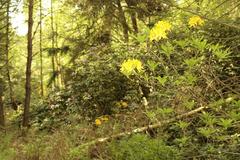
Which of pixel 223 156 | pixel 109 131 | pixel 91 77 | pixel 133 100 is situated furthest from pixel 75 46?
pixel 223 156

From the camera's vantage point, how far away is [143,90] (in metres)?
9.35

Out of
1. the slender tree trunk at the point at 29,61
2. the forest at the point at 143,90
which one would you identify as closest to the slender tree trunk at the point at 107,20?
the forest at the point at 143,90

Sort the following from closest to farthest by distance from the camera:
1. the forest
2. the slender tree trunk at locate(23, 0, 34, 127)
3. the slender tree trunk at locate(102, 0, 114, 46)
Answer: the forest
the slender tree trunk at locate(23, 0, 34, 127)
the slender tree trunk at locate(102, 0, 114, 46)

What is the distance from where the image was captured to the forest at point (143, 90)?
3.39 meters

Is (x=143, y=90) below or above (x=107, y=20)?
below

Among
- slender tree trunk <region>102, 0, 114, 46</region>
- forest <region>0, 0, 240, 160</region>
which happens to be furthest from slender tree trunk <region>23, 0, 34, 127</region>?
slender tree trunk <region>102, 0, 114, 46</region>

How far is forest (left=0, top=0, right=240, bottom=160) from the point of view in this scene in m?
3.39

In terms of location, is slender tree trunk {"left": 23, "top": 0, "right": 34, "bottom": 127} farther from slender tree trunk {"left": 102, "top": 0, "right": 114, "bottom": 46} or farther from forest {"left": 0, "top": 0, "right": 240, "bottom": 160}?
slender tree trunk {"left": 102, "top": 0, "right": 114, "bottom": 46}

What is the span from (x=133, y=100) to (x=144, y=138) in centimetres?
460

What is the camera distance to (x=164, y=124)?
473 centimetres

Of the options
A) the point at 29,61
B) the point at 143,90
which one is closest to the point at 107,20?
the point at 29,61

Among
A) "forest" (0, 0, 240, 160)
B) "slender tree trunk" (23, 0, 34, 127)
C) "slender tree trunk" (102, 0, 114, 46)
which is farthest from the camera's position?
"slender tree trunk" (102, 0, 114, 46)

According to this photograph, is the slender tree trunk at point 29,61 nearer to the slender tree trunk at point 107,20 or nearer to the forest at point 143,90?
the forest at point 143,90

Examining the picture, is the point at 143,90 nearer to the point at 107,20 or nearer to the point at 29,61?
the point at 107,20
